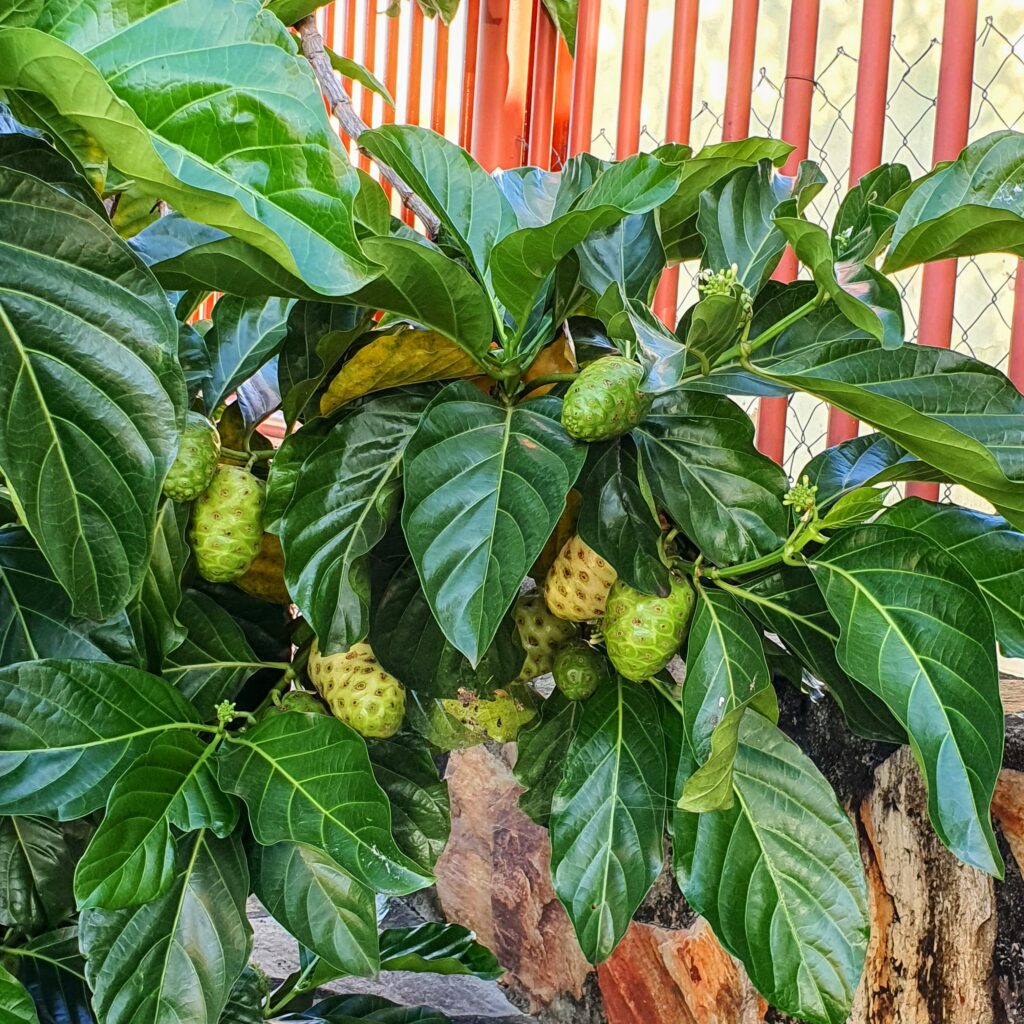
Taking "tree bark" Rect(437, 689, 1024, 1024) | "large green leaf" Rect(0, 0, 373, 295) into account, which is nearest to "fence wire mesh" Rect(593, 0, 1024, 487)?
"tree bark" Rect(437, 689, 1024, 1024)

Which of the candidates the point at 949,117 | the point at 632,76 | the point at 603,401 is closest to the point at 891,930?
the point at 603,401

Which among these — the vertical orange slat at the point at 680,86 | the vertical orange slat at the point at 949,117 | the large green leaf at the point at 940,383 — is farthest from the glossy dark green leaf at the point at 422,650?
the vertical orange slat at the point at 680,86

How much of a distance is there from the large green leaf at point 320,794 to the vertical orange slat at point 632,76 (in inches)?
60.8

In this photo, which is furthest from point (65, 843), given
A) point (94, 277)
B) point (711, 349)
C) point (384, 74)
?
point (384, 74)

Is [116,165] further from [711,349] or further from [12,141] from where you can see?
[711,349]

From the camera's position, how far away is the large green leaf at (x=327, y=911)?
58 centimetres

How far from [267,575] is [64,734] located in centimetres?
16

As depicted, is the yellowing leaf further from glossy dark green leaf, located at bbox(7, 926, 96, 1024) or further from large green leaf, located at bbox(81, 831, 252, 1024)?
glossy dark green leaf, located at bbox(7, 926, 96, 1024)

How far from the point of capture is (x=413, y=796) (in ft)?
2.22

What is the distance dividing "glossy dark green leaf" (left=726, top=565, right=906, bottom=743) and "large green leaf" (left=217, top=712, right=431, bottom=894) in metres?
0.22

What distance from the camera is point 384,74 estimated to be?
110 inches

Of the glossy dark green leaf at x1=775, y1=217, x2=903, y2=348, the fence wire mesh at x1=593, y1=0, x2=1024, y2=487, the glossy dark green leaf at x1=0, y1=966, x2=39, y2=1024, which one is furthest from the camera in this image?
the fence wire mesh at x1=593, y1=0, x2=1024, y2=487

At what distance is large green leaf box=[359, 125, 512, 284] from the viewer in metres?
0.59

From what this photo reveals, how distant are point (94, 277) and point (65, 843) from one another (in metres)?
0.36
